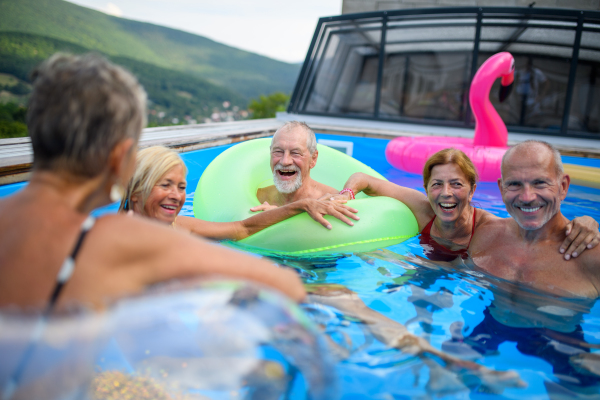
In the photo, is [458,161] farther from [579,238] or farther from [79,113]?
[79,113]

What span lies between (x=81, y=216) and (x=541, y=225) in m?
2.36

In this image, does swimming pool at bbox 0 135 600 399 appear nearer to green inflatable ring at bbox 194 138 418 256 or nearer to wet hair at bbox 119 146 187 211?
green inflatable ring at bbox 194 138 418 256

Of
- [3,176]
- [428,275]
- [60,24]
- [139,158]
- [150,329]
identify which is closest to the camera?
[150,329]

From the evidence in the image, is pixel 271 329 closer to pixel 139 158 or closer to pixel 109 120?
pixel 109 120

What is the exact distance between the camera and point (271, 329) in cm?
100

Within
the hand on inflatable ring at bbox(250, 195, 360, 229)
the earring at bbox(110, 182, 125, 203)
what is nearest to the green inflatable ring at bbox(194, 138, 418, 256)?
the hand on inflatable ring at bbox(250, 195, 360, 229)

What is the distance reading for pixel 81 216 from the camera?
0.99 m

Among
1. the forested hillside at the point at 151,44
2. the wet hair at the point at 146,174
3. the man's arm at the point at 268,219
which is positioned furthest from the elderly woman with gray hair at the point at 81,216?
the forested hillside at the point at 151,44

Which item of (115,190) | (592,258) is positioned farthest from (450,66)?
(115,190)

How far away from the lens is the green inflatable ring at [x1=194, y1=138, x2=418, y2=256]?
302 centimetres

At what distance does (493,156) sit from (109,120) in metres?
4.97

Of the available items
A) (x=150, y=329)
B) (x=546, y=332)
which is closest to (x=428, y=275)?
(x=546, y=332)

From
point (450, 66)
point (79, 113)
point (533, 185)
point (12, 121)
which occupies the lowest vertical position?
point (12, 121)

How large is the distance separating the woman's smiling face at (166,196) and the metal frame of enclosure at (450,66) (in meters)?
7.68
